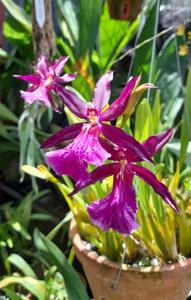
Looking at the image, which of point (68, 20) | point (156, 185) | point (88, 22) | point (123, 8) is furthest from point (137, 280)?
point (68, 20)

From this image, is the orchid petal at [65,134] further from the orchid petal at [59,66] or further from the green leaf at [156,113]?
the green leaf at [156,113]

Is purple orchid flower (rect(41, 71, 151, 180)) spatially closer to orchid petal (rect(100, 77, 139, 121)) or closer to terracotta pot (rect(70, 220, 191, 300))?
orchid petal (rect(100, 77, 139, 121))

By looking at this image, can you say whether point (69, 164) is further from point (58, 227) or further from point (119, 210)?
point (58, 227)

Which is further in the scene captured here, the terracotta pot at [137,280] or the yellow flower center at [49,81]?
the terracotta pot at [137,280]

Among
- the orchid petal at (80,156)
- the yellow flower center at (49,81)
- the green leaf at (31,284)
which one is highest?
the yellow flower center at (49,81)

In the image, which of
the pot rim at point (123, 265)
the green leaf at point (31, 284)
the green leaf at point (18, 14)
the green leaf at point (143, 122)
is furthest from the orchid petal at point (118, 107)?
the green leaf at point (18, 14)

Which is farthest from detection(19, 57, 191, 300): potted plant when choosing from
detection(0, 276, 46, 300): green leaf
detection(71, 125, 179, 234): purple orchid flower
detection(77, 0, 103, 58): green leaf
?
detection(77, 0, 103, 58): green leaf
